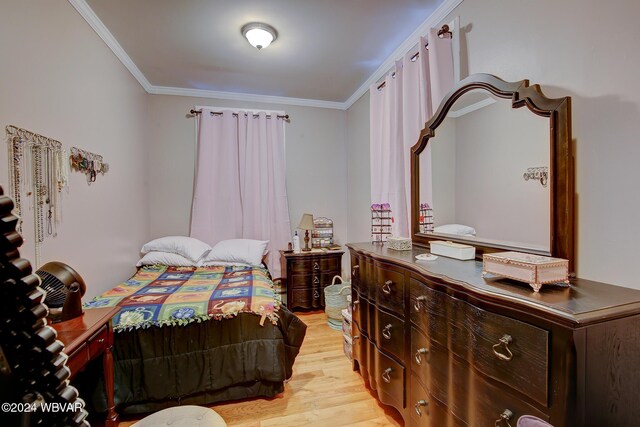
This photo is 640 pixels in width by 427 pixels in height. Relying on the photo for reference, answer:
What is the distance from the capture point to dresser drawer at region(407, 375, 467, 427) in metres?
1.23

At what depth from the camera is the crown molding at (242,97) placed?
360 cm

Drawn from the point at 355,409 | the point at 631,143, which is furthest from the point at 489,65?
the point at 355,409

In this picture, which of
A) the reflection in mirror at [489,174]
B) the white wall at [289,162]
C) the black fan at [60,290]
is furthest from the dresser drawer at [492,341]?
the white wall at [289,162]

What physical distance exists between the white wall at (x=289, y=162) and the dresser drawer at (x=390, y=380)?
249cm

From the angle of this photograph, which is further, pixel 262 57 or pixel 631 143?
pixel 262 57

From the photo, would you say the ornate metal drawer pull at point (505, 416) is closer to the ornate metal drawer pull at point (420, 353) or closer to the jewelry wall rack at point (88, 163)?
the ornate metal drawer pull at point (420, 353)

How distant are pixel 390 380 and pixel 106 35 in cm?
342

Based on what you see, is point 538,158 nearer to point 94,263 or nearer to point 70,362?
point 70,362

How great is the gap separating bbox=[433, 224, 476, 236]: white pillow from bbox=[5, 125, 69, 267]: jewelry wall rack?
2391 millimetres

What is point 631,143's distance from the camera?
3.48 ft

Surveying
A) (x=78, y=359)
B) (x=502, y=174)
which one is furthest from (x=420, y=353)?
(x=78, y=359)

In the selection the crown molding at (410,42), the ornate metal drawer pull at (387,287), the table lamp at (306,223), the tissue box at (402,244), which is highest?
the crown molding at (410,42)

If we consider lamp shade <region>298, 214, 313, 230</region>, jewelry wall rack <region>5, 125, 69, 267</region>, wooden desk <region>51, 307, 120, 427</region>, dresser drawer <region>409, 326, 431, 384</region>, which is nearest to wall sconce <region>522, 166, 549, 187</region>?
dresser drawer <region>409, 326, 431, 384</region>

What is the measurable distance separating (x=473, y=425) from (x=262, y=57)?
123 inches
